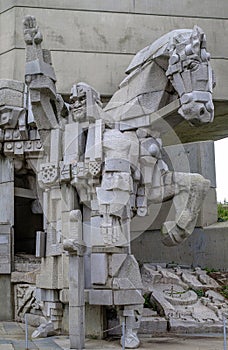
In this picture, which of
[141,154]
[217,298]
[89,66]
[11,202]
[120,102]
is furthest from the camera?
[89,66]

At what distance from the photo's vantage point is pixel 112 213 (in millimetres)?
8141

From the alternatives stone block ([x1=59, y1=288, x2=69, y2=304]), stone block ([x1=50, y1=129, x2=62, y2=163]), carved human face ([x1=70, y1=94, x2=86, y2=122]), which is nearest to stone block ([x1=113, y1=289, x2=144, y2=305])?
stone block ([x1=59, y1=288, x2=69, y2=304])

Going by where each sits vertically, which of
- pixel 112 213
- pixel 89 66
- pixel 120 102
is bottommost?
pixel 112 213

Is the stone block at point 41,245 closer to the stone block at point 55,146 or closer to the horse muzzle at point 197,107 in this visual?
the stone block at point 55,146

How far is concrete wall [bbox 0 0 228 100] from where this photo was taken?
43.5 feet

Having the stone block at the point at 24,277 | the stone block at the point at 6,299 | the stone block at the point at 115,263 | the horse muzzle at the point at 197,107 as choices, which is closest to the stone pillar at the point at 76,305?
the stone block at the point at 115,263

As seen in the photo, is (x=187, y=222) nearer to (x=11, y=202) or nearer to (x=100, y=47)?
(x=11, y=202)

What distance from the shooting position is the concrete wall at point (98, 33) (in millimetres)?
13266

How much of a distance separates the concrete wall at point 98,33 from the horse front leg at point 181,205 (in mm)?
4826

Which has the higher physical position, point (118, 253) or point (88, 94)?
point (88, 94)

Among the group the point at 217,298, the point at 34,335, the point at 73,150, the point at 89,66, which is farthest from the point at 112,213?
the point at 89,66

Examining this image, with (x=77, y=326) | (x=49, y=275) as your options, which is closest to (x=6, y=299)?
(x=49, y=275)

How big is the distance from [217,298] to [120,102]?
14.2 ft

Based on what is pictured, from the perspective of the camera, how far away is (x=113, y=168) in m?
8.28
